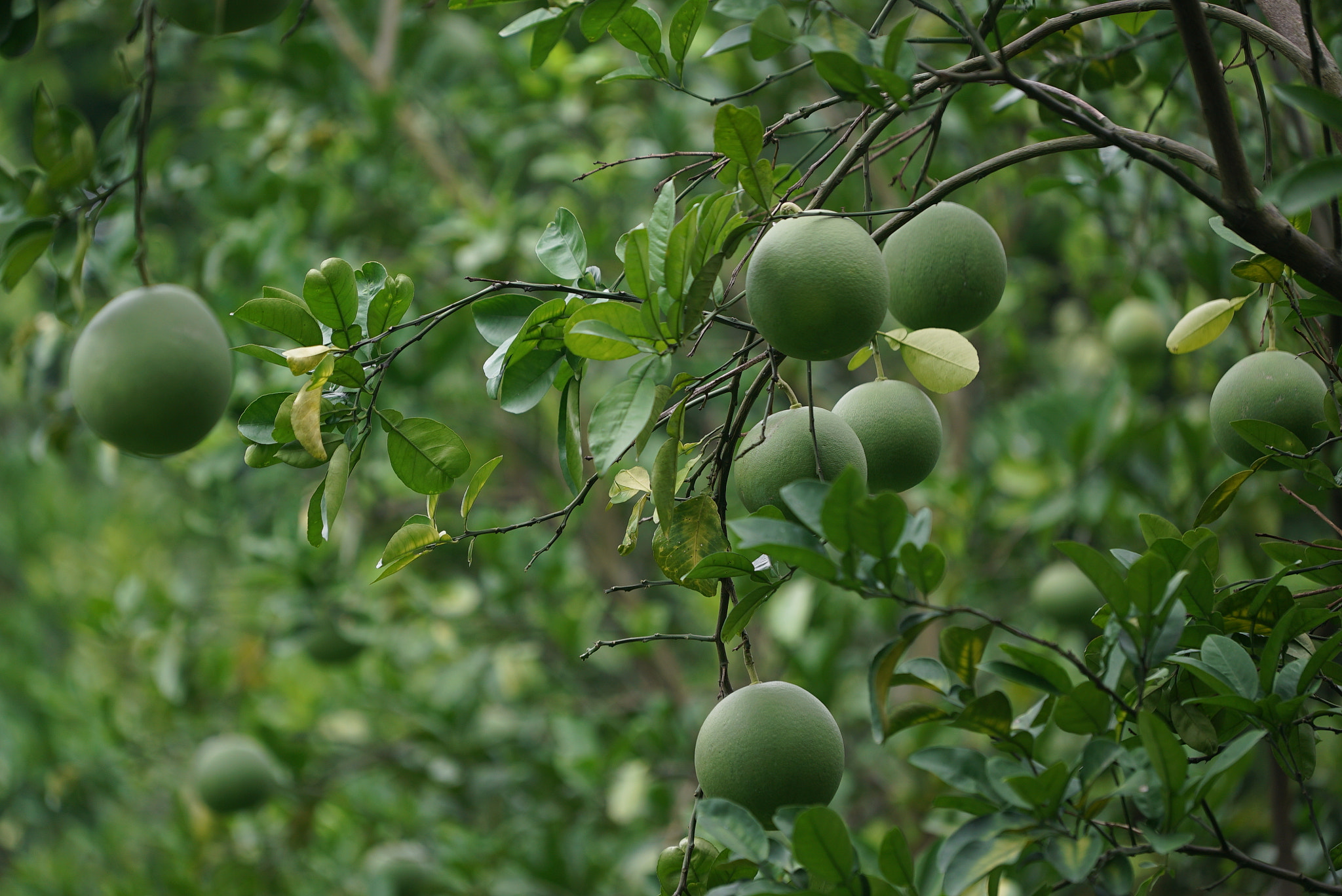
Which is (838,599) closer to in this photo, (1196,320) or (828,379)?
(828,379)

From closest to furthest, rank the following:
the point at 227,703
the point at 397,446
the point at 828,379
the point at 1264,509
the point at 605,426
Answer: the point at 605,426 → the point at 397,446 → the point at 1264,509 → the point at 227,703 → the point at 828,379

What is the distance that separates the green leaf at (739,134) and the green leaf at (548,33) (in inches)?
8.0

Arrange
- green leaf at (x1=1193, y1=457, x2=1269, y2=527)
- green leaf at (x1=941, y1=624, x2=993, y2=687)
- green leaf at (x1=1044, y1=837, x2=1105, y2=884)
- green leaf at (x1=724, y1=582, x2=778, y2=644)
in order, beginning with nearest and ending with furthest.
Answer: green leaf at (x1=1044, y1=837, x2=1105, y2=884)
green leaf at (x1=941, y1=624, x2=993, y2=687)
green leaf at (x1=724, y1=582, x2=778, y2=644)
green leaf at (x1=1193, y1=457, x2=1269, y2=527)

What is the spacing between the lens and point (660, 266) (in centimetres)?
70

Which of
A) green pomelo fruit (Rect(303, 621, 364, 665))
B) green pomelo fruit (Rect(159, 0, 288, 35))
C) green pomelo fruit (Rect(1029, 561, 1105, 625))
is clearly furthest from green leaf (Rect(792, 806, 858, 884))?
green pomelo fruit (Rect(303, 621, 364, 665))

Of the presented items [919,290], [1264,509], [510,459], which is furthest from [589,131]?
[919,290]

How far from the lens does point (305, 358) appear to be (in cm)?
76

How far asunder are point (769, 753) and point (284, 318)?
472mm

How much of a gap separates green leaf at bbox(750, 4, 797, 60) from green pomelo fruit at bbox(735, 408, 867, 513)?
9.1 inches

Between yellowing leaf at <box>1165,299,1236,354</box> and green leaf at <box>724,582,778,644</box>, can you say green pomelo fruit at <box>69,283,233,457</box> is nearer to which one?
green leaf at <box>724,582,778,644</box>

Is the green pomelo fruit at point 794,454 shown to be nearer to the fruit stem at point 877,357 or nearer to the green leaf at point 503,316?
the fruit stem at point 877,357

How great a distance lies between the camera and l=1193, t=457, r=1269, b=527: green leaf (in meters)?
0.83

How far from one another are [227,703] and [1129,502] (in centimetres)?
229

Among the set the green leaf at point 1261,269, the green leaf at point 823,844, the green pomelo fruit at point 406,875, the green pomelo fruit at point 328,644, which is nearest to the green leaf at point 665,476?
the green leaf at point 823,844
